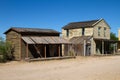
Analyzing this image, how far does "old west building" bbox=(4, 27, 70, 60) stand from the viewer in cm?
3412

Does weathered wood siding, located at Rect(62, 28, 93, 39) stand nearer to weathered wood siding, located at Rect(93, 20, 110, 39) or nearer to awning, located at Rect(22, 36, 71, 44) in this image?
weathered wood siding, located at Rect(93, 20, 110, 39)

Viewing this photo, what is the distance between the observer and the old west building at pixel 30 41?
34.1m

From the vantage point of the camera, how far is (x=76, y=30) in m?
49.1

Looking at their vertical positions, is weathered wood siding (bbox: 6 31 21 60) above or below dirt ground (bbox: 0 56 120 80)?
above

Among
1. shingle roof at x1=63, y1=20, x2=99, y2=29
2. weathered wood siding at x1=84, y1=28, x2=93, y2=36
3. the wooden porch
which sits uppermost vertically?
shingle roof at x1=63, y1=20, x2=99, y2=29

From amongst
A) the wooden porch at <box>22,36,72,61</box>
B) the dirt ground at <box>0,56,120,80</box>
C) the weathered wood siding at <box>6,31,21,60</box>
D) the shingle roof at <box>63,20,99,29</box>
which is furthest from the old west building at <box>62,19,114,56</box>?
the dirt ground at <box>0,56,120,80</box>

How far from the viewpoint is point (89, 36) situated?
152 ft

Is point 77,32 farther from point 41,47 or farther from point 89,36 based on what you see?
point 41,47

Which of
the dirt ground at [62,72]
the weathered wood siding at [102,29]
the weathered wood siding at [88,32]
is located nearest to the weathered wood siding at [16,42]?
the dirt ground at [62,72]

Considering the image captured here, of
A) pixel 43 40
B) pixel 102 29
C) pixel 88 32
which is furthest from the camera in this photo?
pixel 102 29

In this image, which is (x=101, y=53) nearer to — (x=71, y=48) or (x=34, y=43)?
(x=71, y=48)

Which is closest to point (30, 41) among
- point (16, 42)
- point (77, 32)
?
point (16, 42)

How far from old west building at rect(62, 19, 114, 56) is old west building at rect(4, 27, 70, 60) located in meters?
7.38

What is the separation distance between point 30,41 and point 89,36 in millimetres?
15851
